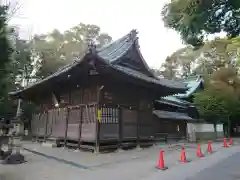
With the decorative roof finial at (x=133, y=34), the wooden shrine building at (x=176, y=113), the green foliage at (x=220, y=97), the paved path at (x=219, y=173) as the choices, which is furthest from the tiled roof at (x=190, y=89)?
the paved path at (x=219, y=173)

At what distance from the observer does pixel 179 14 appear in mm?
6715

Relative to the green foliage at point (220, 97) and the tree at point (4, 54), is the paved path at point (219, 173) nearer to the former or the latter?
the tree at point (4, 54)

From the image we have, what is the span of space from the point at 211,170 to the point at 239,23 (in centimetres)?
621

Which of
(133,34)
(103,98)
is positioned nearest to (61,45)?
(133,34)

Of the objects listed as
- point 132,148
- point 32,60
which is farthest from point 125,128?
point 32,60

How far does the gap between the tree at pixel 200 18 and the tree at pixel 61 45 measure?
26.9 metres

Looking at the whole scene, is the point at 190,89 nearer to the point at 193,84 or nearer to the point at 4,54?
the point at 193,84

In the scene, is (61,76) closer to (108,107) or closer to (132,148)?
(108,107)

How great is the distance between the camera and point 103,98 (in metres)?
15.6

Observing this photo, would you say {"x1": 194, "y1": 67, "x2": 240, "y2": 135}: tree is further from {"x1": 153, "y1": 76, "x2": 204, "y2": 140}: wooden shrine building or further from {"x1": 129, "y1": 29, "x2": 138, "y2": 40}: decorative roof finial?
{"x1": 129, "y1": 29, "x2": 138, "y2": 40}: decorative roof finial

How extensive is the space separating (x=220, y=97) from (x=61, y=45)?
106 ft

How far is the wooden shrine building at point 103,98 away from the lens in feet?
48.6

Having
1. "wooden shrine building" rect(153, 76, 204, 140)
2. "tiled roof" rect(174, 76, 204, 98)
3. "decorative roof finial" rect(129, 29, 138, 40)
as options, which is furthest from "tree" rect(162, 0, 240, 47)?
"tiled roof" rect(174, 76, 204, 98)

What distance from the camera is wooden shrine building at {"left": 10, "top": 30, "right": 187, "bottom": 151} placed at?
583 inches
